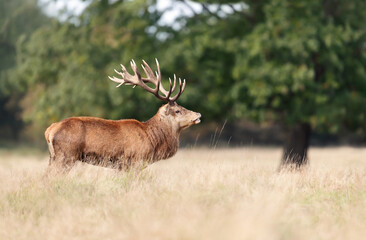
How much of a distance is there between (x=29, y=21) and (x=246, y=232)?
24936 mm

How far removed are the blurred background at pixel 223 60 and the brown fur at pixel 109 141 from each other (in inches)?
269

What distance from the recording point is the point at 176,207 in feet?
18.6

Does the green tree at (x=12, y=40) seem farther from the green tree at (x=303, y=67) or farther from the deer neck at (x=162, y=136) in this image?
the deer neck at (x=162, y=136)

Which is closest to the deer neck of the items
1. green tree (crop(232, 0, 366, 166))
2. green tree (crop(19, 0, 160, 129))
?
green tree (crop(232, 0, 366, 166))

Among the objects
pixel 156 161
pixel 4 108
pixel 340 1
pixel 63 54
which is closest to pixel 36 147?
pixel 4 108

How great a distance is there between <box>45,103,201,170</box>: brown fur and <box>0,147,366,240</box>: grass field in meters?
0.27

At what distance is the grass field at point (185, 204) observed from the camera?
496 cm

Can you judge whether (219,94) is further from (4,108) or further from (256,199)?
(4,108)

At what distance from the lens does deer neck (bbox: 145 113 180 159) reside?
27.6ft

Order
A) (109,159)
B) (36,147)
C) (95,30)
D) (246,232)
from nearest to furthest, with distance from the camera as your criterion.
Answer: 1. (246,232)
2. (109,159)
3. (95,30)
4. (36,147)

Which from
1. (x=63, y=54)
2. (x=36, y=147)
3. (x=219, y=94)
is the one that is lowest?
(x=36, y=147)

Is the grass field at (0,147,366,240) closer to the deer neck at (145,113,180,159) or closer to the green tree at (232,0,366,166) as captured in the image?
the deer neck at (145,113,180,159)

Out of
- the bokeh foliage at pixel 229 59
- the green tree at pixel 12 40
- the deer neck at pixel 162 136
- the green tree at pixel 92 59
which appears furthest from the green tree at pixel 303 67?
the green tree at pixel 12 40

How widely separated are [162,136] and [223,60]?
816 centimetres
